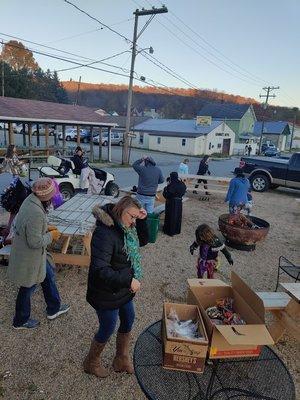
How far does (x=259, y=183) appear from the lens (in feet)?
49.8

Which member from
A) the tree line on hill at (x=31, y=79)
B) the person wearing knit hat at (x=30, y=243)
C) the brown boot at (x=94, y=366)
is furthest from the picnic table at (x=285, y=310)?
the tree line on hill at (x=31, y=79)

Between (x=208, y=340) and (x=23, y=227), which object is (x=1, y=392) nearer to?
(x=23, y=227)

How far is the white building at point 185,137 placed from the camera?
36.4 metres

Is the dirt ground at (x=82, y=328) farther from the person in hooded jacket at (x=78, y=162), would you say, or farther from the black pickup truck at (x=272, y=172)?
the black pickup truck at (x=272, y=172)

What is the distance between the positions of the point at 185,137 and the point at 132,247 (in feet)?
113

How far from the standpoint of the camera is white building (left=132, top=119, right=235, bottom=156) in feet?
120

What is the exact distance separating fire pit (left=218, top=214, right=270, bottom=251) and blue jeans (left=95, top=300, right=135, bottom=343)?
4.51m

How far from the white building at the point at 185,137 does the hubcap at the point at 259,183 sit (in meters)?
21.4

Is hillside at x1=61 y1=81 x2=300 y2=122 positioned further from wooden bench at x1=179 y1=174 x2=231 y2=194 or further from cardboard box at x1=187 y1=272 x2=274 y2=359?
cardboard box at x1=187 y1=272 x2=274 y2=359

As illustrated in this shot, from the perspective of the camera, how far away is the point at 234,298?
3381mm

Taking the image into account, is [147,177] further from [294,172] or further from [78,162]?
[294,172]

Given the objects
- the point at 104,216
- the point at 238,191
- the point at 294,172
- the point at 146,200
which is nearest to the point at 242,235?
the point at 238,191

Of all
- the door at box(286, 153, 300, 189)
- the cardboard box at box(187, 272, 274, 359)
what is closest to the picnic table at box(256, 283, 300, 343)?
the cardboard box at box(187, 272, 274, 359)

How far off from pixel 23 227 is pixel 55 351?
150 centimetres
